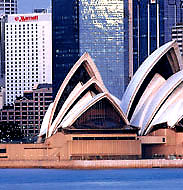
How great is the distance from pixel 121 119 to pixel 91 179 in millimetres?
22084

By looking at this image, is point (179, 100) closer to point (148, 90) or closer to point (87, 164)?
point (148, 90)

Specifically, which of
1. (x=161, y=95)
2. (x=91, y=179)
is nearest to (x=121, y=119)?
(x=161, y=95)

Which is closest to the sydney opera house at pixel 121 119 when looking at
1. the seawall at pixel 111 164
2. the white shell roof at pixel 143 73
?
the white shell roof at pixel 143 73

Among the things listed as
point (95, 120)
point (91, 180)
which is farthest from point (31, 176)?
point (95, 120)

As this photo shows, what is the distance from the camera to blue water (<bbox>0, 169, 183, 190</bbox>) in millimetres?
91000

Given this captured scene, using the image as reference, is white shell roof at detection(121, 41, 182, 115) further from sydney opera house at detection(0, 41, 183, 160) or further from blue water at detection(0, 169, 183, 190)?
blue water at detection(0, 169, 183, 190)

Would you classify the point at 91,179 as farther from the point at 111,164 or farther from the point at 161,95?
the point at 161,95

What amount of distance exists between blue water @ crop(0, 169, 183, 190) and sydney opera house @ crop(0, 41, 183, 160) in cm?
380

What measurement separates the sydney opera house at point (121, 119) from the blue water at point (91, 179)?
3801 millimetres

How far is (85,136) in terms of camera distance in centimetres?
12000

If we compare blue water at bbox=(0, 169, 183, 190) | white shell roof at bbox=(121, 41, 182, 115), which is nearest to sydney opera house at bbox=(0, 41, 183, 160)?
white shell roof at bbox=(121, 41, 182, 115)

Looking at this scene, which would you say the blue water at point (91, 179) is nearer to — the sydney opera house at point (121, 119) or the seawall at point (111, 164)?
the seawall at point (111, 164)

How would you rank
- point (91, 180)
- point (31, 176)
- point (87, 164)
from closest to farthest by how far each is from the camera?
point (91, 180), point (31, 176), point (87, 164)

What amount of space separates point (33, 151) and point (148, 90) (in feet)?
51.2
